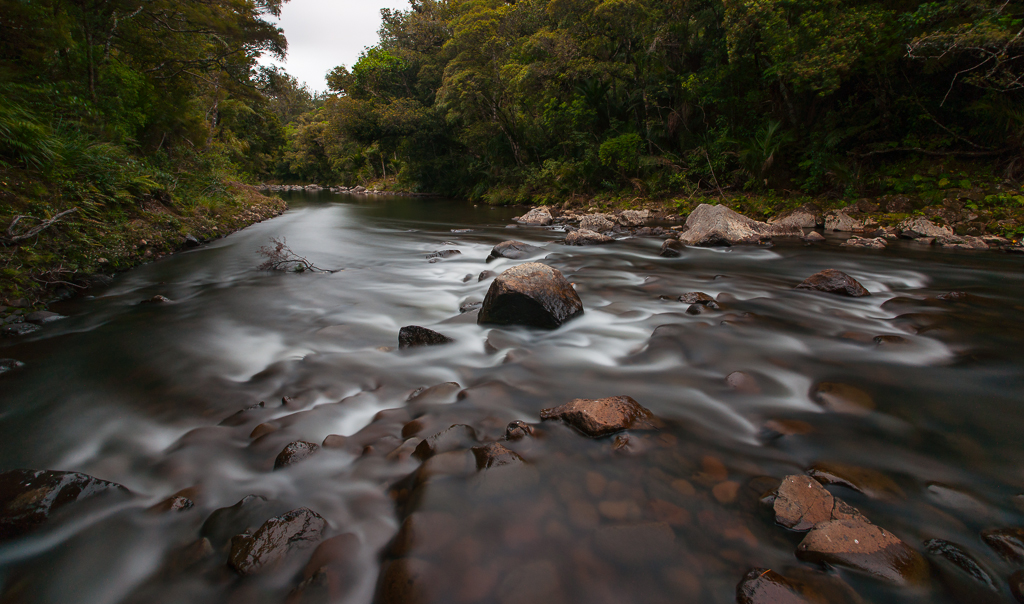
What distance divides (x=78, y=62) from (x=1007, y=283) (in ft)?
57.0

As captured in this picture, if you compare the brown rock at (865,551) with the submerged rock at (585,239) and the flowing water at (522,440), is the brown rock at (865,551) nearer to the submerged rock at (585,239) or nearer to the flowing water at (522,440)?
the flowing water at (522,440)

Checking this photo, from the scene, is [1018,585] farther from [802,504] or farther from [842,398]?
[842,398]

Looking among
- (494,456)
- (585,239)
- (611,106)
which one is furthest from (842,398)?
(611,106)

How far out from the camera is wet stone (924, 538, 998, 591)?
5.72 ft

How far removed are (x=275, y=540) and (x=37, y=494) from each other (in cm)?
143

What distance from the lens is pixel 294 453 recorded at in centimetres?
266

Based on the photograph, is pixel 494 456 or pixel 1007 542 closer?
pixel 1007 542

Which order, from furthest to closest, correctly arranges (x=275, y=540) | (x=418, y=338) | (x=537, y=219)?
1. (x=537, y=219)
2. (x=418, y=338)
3. (x=275, y=540)

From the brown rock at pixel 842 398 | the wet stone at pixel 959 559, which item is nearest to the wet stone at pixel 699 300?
the brown rock at pixel 842 398

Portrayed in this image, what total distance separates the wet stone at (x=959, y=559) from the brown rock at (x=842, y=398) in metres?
1.22

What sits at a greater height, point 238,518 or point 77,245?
point 77,245

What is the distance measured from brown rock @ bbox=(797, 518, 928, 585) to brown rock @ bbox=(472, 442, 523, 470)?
4.76 feet

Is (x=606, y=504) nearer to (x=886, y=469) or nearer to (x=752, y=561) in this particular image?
(x=752, y=561)

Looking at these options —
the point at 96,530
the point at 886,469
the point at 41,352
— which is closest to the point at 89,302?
the point at 41,352
